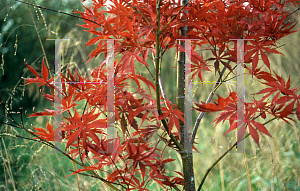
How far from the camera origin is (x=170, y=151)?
1.57 meters

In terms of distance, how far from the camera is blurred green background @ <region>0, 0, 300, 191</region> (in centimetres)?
139

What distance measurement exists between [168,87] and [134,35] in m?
1.48

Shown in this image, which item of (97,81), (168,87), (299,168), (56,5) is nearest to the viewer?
(97,81)

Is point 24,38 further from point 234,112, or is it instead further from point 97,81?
point 234,112

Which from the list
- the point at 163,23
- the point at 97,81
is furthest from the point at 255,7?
the point at 97,81

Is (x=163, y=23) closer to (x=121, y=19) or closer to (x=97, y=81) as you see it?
(x=121, y=19)

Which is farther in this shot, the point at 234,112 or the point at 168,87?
the point at 168,87

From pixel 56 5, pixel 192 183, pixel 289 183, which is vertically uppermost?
pixel 56 5

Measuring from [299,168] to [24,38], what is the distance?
2.28 m

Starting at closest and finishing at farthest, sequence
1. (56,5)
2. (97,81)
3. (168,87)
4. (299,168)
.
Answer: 1. (97,81)
2. (299,168)
3. (168,87)
4. (56,5)

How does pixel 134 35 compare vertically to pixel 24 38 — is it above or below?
below

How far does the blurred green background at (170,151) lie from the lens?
1.39 metres

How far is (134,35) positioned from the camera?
0.57m

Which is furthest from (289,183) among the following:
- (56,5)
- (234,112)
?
(56,5)
